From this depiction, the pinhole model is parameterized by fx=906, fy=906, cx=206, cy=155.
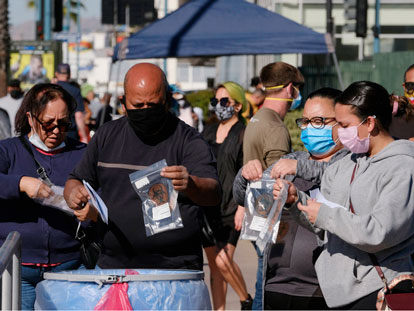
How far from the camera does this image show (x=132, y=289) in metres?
3.89

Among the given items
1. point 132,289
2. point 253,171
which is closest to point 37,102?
point 253,171

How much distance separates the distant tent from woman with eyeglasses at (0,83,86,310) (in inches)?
305

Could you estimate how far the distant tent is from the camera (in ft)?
41.5

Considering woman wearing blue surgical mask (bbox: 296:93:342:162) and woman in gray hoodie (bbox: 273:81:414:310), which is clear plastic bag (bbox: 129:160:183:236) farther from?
woman wearing blue surgical mask (bbox: 296:93:342:162)

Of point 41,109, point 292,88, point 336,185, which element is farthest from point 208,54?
point 336,185

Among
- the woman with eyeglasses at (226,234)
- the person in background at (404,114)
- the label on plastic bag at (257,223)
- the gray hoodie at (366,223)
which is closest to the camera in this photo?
the gray hoodie at (366,223)

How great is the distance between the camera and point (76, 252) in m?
5.00

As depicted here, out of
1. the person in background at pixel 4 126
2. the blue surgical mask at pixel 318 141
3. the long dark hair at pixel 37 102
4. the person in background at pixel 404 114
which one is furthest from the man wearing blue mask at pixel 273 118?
the person in background at pixel 4 126

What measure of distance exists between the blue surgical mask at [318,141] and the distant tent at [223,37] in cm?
768

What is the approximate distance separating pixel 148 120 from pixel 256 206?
2.21 ft

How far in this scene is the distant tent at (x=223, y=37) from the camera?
12.7m

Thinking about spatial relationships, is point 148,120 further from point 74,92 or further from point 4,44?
point 4,44

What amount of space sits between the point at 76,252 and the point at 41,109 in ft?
2.69

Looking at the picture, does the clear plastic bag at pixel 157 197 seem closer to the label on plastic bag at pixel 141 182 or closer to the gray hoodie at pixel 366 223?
the label on plastic bag at pixel 141 182
